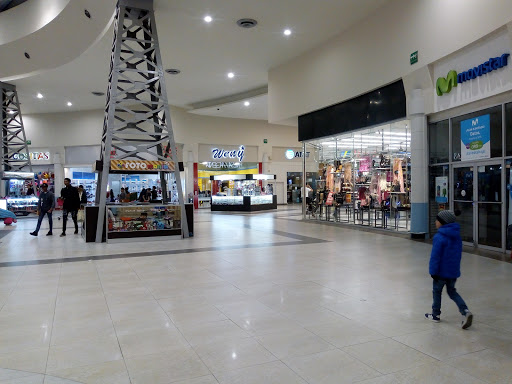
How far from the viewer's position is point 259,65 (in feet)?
50.1

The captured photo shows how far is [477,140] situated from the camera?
26.5 feet

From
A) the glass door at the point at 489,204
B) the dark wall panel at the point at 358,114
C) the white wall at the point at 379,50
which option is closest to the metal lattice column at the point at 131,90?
the white wall at the point at 379,50

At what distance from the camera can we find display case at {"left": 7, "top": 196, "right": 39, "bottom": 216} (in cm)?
1750

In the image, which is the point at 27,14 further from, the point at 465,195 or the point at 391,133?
the point at 465,195

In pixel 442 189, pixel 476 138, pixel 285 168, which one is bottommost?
pixel 442 189

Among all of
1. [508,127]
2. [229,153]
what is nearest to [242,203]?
[229,153]

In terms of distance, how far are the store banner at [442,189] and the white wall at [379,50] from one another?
267cm

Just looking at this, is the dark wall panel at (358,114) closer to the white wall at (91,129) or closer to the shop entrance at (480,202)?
the shop entrance at (480,202)

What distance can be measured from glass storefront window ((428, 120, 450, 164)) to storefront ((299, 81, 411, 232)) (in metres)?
0.87

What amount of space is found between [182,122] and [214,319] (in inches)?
813

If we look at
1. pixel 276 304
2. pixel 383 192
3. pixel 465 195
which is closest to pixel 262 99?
pixel 383 192

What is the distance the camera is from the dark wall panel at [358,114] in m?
10.2

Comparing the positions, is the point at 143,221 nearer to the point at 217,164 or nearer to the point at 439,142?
the point at 439,142

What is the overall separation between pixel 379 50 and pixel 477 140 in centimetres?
382
